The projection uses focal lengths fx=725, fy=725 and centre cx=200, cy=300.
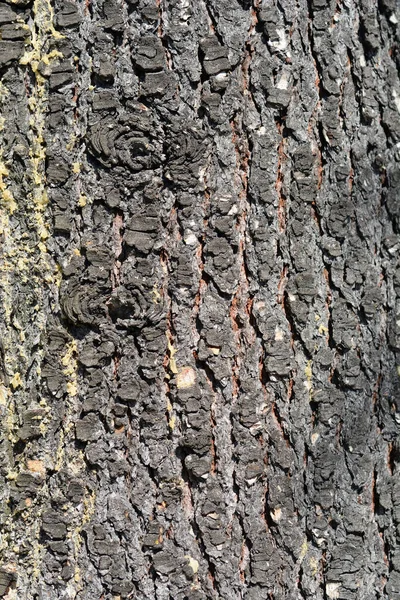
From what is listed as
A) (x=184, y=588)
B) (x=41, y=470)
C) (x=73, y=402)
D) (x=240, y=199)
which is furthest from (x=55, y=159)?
(x=184, y=588)

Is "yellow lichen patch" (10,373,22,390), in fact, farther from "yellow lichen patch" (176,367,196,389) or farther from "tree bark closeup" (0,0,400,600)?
"yellow lichen patch" (176,367,196,389)

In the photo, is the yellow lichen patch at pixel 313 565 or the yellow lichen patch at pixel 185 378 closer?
the yellow lichen patch at pixel 185 378

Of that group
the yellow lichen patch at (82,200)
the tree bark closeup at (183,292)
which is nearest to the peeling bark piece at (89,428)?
the tree bark closeup at (183,292)

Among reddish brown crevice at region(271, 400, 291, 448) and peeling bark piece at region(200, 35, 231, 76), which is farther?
reddish brown crevice at region(271, 400, 291, 448)

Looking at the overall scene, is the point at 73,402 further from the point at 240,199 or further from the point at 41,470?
the point at 240,199

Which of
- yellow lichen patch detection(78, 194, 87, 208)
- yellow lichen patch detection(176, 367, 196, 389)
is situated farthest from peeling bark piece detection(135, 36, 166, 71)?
yellow lichen patch detection(176, 367, 196, 389)

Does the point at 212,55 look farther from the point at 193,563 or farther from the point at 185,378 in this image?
the point at 193,563

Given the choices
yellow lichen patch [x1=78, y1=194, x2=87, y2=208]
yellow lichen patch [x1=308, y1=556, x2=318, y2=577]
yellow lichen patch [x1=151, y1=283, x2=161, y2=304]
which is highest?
yellow lichen patch [x1=78, y1=194, x2=87, y2=208]

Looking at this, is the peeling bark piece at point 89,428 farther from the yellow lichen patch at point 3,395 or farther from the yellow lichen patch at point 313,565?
the yellow lichen patch at point 313,565
